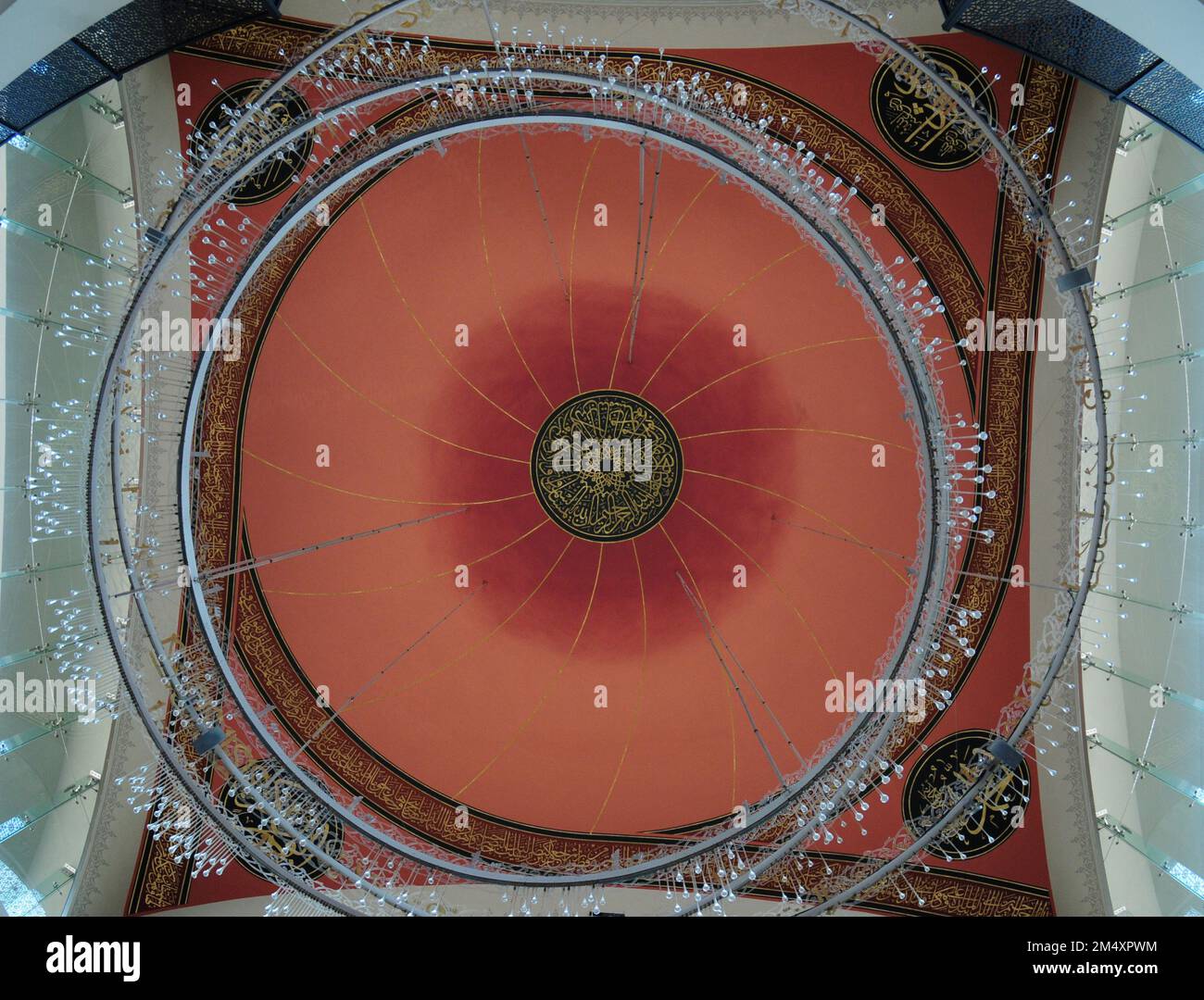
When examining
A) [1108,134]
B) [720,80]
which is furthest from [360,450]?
[1108,134]

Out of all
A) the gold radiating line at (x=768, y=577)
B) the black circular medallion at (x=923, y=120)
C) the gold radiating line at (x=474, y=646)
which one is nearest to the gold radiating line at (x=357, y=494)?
the gold radiating line at (x=474, y=646)

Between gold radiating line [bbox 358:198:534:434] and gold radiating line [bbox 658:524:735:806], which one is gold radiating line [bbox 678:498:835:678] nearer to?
gold radiating line [bbox 658:524:735:806]

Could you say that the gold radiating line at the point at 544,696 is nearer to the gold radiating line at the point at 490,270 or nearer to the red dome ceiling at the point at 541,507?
the red dome ceiling at the point at 541,507

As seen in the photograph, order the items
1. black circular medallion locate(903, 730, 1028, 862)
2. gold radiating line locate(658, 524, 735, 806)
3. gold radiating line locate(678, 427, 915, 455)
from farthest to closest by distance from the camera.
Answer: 1. gold radiating line locate(658, 524, 735, 806)
2. gold radiating line locate(678, 427, 915, 455)
3. black circular medallion locate(903, 730, 1028, 862)

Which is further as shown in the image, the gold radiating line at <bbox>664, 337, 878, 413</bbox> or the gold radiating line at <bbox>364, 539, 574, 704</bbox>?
the gold radiating line at <bbox>364, 539, 574, 704</bbox>

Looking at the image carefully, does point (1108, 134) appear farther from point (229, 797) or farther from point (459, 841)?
point (229, 797)

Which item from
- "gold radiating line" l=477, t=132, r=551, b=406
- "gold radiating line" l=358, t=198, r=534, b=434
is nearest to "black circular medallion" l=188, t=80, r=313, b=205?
"gold radiating line" l=358, t=198, r=534, b=434

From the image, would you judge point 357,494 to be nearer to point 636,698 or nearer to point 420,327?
point 420,327

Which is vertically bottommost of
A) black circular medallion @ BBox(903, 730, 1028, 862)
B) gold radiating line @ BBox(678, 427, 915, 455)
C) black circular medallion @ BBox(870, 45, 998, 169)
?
black circular medallion @ BBox(903, 730, 1028, 862)
